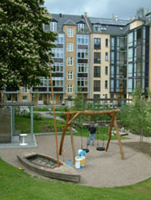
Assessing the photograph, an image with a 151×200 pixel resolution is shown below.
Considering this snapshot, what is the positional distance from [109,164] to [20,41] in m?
12.2

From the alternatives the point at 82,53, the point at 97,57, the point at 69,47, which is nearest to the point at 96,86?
the point at 97,57

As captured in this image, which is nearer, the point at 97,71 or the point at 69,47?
the point at 69,47

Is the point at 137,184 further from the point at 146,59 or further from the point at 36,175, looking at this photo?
the point at 146,59

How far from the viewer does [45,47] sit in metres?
24.2

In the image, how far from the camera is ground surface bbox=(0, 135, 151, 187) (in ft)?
37.1

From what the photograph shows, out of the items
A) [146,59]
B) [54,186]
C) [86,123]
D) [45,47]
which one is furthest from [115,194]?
[146,59]

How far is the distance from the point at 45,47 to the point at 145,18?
1465 inches

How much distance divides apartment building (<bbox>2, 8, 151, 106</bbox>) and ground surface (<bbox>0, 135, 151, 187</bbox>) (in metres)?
35.6

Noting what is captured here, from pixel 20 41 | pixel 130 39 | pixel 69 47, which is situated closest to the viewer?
pixel 20 41

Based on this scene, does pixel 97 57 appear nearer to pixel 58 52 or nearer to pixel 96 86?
pixel 96 86

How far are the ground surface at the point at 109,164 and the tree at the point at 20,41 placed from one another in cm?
608

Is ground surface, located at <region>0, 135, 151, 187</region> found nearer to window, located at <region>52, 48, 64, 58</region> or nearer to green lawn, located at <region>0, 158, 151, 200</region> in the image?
green lawn, located at <region>0, 158, 151, 200</region>

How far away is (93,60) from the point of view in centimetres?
5734

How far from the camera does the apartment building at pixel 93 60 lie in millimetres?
53125
